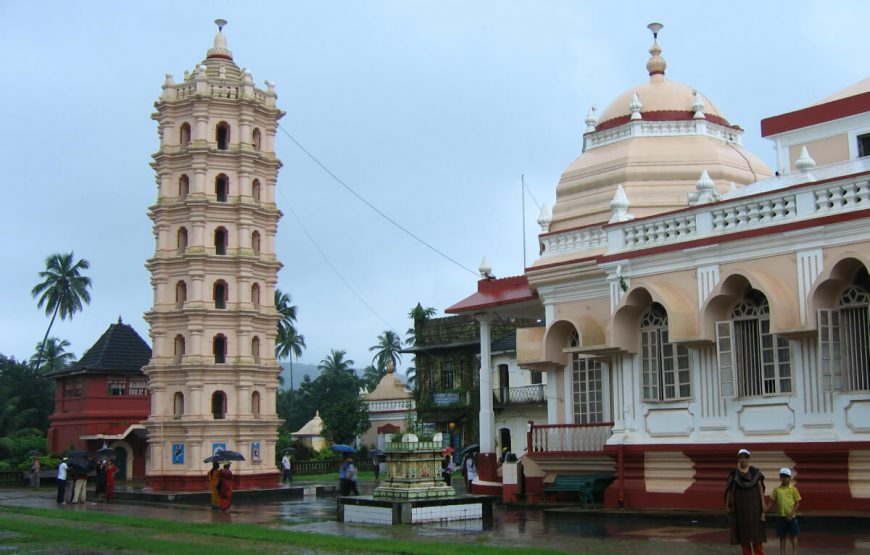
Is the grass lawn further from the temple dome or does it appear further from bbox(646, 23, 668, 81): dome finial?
bbox(646, 23, 668, 81): dome finial

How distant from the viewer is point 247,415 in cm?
3444

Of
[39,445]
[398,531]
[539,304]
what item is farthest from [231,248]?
[39,445]

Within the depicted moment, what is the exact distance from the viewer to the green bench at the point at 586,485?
20484mm

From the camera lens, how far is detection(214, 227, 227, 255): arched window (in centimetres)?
3561

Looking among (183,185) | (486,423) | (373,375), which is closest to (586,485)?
(486,423)

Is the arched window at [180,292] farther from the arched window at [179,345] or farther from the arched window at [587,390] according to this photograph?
the arched window at [587,390]

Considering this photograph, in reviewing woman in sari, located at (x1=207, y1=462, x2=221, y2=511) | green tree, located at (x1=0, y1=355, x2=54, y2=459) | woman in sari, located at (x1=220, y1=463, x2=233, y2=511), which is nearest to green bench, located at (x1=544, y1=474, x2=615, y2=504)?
woman in sari, located at (x1=220, y1=463, x2=233, y2=511)

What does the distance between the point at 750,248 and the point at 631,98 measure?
8.08 metres

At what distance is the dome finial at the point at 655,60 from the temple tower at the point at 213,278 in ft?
51.6

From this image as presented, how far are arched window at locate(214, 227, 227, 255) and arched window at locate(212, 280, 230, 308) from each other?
1.16 metres

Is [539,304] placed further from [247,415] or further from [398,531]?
[247,415]

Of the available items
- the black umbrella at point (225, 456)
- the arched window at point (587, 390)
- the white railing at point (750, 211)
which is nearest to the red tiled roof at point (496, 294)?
the arched window at point (587, 390)

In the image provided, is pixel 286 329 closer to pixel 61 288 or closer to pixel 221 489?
pixel 61 288

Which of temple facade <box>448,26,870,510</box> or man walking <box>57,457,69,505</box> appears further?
man walking <box>57,457,69,505</box>
